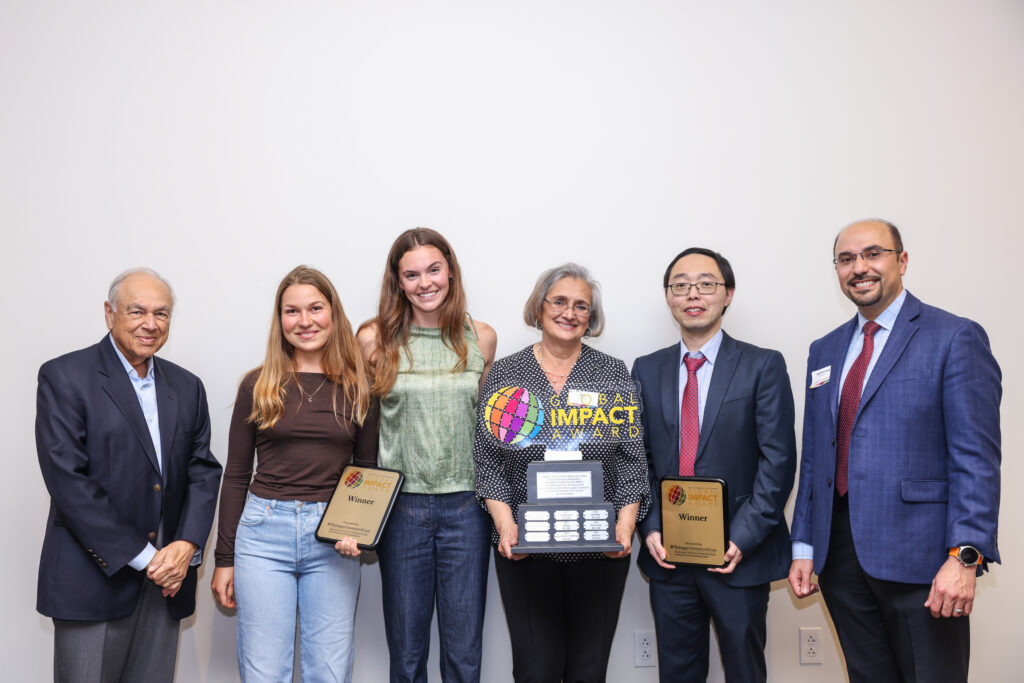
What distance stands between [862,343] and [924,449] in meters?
0.39

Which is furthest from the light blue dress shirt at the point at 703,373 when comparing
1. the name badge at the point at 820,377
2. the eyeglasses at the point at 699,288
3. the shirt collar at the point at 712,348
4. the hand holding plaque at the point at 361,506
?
the hand holding plaque at the point at 361,506

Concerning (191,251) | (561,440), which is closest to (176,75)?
A: (191,251)

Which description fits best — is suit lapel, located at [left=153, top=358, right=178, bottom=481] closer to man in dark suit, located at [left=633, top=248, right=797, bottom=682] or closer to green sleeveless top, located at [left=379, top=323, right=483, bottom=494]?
green sleeveless top, located at [left=379, top=323, right=483, bottom=494]

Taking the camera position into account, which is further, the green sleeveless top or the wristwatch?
the green sleeveless top

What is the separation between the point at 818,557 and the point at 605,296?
1.43 meters

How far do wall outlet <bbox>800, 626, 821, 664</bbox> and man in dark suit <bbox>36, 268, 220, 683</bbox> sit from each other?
267cm

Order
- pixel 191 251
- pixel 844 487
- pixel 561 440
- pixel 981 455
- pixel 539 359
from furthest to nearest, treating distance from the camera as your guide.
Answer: pixel 191 251 < pixel 539 359 < pixel 561 440 < pixel 844 487 < pixel 981 455

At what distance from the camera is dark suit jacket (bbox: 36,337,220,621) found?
2.05 m

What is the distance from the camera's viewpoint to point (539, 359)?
2.36 meters

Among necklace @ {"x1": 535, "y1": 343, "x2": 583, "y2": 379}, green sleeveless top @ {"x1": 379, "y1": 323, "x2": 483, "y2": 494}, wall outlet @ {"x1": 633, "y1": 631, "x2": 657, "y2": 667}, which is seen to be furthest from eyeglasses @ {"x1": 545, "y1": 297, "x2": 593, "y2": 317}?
wall outlet @ {"x1": 633, "y1": 631, "x2": 657, "y2": 667}

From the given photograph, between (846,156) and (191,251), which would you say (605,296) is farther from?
(191,251)

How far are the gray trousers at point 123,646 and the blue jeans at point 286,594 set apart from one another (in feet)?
1.02

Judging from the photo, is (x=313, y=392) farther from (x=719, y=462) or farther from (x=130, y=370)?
(x=719, y=462)

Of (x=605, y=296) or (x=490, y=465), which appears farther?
(x=605, y=296)
